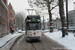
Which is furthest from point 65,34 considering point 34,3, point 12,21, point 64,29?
point 12,21

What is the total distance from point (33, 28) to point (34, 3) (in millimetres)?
10140

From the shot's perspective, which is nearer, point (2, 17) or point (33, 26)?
point (33, 26)

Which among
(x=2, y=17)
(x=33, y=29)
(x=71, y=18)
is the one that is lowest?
(x=33, y=29)

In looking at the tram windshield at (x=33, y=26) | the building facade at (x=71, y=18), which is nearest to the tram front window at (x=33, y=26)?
the tram windshield at (x=33, y=26)

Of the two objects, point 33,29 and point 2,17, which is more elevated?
point 2,17

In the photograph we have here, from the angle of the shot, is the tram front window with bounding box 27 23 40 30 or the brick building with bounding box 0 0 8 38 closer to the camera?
the tram front window with bounding box 27 23 40 30

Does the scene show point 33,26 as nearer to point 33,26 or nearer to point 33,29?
point 33,26

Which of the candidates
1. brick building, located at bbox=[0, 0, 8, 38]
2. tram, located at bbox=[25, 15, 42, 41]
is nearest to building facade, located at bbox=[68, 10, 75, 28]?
tram, located at bbox=[25, 15, 42, 41]

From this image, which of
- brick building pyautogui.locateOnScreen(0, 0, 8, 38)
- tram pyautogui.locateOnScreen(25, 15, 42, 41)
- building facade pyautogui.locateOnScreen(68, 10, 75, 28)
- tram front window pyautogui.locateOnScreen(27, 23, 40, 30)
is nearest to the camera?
tram pyautogui.locateOnScreen(25, 15, 42, 41)

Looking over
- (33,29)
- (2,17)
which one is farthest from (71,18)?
(2,17)

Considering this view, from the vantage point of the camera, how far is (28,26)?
41.9ft

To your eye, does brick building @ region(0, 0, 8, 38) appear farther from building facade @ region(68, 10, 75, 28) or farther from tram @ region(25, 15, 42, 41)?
building facade @ region(68, 10, 75, 28)

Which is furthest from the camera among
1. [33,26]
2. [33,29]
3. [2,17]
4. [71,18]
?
[2,17]

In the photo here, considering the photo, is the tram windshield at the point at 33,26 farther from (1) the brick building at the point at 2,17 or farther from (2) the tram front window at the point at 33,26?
(1) the brick building at the point at 2,17
